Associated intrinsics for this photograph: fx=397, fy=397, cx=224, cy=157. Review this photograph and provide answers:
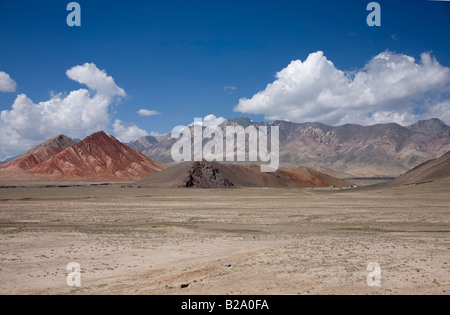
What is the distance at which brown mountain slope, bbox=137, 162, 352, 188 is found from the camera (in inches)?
5002

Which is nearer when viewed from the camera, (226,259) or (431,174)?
(226,259)

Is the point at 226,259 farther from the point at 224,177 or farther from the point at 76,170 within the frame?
the point at 76,170

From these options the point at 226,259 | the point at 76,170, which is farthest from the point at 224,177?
the point at 226,259

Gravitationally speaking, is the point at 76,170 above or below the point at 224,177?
above

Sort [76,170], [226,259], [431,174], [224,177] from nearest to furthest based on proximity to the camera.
A: [226,259], [431,174], [224,177], [76,170]

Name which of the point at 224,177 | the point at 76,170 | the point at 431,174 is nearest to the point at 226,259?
the point at 431,174

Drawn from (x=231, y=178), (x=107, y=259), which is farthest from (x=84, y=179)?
(x=107, y=259)

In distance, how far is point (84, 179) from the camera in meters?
175

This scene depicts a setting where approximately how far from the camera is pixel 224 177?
134 meters

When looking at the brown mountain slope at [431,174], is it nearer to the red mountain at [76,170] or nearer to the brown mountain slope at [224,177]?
the brown mountain slope at [224,177]


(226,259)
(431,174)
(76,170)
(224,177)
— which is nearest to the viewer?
(226,259)

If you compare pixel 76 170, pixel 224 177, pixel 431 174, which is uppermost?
pixel 76 170
